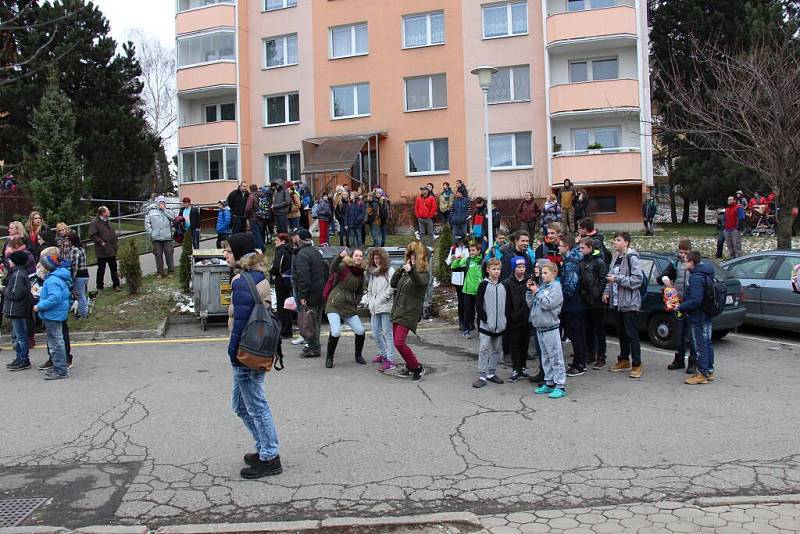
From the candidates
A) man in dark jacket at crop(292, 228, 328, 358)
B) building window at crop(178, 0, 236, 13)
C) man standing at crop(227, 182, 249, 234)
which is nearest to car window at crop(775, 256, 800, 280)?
man in dark jacket at crop(292, 228, 328, 358)

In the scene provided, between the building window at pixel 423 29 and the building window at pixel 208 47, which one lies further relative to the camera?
the building window at pixel 208 47

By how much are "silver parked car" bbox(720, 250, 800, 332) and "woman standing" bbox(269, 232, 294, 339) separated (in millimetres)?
7489

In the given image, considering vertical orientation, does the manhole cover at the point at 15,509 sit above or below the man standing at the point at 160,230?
below

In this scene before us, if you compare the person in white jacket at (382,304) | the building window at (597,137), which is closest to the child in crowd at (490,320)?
the person in white jacket at (382,304)

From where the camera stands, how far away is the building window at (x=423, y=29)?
99.5 feet

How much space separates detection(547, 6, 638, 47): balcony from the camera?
27.2 metres

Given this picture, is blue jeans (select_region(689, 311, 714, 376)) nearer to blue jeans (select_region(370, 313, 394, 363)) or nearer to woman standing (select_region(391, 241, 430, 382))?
woman standing (select_region(391, 241, 430, 382))

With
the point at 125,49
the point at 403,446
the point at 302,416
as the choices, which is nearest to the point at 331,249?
the point at 302,416

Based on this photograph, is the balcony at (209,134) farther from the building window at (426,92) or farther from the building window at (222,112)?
the building window at (426,92)

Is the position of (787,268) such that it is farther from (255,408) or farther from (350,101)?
(350,101)

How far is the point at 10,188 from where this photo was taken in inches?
1035

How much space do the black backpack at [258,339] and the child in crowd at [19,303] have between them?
5.75 m

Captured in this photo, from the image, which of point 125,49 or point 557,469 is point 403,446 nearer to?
point 557,469

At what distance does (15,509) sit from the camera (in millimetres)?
5121
